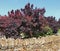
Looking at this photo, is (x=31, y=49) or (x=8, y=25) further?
(x=8, y=25)

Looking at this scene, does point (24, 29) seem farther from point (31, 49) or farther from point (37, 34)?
point (31, 49)

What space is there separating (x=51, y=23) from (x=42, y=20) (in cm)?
429

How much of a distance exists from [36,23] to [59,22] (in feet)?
24.2

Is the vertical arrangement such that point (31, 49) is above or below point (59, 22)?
below

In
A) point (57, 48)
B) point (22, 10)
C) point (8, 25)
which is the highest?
point (22, 10)

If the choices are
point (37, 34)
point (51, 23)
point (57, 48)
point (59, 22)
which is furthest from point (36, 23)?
point (57, 48)

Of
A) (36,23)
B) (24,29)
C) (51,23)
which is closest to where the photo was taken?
(24,29)

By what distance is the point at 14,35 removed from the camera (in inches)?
612

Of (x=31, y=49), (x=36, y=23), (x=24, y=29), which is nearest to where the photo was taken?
(x=31, y=49)

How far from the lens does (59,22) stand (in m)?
25.4

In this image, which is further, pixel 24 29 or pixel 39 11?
pixel 39 11

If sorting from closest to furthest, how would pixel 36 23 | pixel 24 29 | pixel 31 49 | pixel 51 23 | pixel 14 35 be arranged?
1. pixel 31 49
2. pixel 14 35
3. pixel 24 29
4. pixel 36 23
5. pixel 51 23

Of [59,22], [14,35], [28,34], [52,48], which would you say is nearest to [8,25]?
[14,35]

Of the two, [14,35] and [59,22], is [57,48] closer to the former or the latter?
[14,35]
